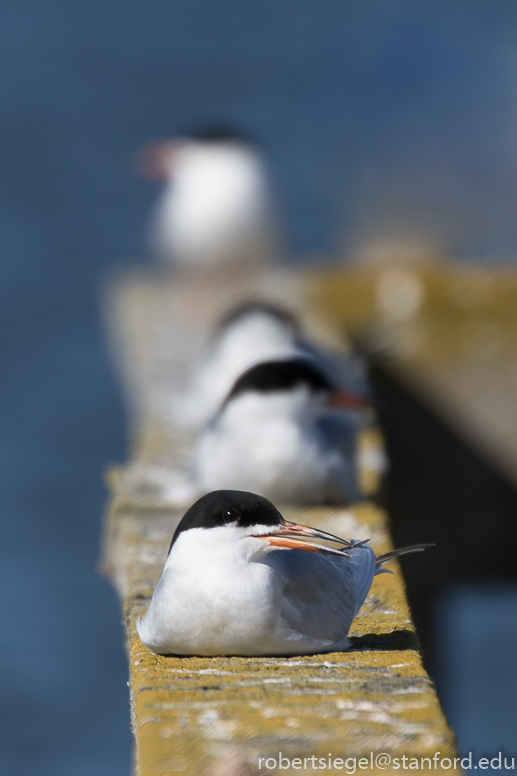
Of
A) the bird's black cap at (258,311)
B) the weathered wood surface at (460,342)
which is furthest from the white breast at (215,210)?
the bird's black cap at (258,311)

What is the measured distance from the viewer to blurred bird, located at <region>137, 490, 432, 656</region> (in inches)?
89.4

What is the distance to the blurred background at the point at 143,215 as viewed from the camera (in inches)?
330

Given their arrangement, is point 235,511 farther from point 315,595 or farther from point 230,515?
point 315,595

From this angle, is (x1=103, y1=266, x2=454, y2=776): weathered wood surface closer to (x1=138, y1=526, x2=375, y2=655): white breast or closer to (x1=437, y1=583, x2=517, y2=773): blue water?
(x1=138, y1=526, x2=375, y2=655): white breast

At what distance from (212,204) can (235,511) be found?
18.8 ft

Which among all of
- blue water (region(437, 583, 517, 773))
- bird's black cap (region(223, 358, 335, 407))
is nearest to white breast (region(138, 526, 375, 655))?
bird's black cap (region(223, 358, 335, 407))

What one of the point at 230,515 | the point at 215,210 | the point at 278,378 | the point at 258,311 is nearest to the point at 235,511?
the point at 230,515

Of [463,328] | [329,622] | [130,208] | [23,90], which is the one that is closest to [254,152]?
[463,328]

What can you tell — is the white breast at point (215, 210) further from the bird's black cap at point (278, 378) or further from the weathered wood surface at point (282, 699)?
the weathered wood surface at point (282, 699)

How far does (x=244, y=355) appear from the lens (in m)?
4.68

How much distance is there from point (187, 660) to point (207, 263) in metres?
5.30

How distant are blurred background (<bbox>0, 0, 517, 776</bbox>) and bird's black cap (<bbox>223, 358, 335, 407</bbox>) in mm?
1891

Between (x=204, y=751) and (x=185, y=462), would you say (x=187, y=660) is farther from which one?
(x=185, y=462)

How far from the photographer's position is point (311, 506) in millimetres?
3617
